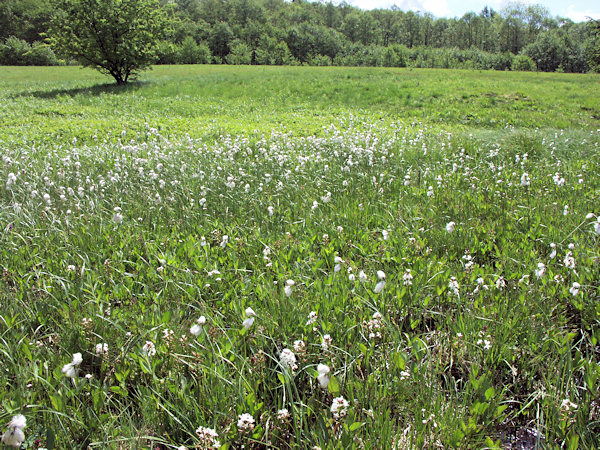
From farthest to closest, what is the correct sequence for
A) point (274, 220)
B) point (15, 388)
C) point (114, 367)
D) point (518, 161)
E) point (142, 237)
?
1. point (518, 161)
2. point (274, 220)
3. point (142, 237)
4. point (114, 367)
5. point (15, 388)

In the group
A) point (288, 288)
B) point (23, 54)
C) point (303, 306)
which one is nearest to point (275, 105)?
point (303, 306)

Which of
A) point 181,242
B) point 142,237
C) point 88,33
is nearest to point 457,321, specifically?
point 181,242

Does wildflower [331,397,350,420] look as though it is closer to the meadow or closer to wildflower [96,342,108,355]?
the meadow

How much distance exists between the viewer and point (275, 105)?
60.6 ft

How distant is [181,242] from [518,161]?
591cm

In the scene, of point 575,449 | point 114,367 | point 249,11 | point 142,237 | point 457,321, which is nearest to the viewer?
point 575,449

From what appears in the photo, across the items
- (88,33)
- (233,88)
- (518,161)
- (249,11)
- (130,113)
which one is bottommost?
(518,161)

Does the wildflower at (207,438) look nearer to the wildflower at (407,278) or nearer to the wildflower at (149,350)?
the wildflower at (149,350)

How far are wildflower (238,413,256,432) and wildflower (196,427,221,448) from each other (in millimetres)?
111

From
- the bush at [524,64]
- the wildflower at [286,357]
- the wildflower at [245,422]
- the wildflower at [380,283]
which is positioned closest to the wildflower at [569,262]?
the wildflower at [380,283]

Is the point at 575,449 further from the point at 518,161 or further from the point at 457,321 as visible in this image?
the point at 518,161

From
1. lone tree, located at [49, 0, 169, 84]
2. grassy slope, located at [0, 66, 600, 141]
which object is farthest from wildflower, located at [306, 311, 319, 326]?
lone tree, located at [49, 0, 169, 84]

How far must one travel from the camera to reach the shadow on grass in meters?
20.3

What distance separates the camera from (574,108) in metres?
16.6
